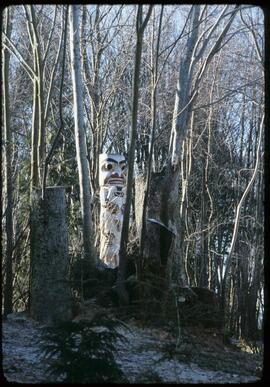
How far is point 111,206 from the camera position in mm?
10219

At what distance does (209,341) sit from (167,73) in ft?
30.2

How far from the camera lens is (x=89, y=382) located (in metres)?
3.91

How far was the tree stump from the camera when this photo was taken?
6.64m

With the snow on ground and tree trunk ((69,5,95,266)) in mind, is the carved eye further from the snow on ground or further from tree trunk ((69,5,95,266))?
the snow on ground

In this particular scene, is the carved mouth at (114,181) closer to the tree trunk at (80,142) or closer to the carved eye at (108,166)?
the carved eye at (108,166)

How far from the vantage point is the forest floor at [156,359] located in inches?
180

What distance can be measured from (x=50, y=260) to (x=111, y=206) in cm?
359

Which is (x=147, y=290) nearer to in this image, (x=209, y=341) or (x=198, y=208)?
(x=209, y=341)

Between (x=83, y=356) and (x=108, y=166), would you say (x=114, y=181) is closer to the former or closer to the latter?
(x=108, y=166)

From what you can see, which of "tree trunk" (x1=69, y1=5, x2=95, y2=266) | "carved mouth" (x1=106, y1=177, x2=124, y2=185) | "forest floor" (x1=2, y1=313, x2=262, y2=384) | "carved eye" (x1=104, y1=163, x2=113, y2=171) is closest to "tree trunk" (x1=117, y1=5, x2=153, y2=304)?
"forest floor" (x1=2, y1=313, x2=262, y2=384)

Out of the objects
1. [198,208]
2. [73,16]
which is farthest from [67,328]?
[198,208]

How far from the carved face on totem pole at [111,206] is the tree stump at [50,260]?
245cm

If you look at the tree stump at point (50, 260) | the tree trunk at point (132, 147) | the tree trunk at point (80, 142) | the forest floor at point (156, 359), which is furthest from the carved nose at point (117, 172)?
the forest floor at point (156, 359)

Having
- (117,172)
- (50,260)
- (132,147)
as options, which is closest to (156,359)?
(50,260)
